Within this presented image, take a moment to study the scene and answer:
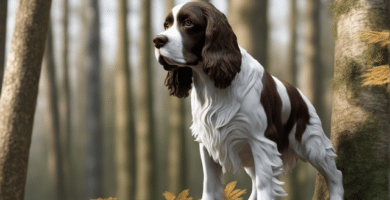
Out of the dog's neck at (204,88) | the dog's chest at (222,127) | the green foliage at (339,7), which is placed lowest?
the dog's chest at (222,127)

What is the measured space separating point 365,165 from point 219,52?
189cm

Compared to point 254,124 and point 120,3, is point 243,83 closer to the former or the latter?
point 254,124

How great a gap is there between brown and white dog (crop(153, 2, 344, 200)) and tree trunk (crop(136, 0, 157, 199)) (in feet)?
19.3

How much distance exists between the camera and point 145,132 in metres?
8.48

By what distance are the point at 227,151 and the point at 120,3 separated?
738 centimetres

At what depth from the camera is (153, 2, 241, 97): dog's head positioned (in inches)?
86.0

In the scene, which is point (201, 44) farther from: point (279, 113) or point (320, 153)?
point (320, 153)

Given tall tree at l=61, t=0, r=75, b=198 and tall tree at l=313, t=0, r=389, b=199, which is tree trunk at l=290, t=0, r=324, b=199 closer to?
tall tree at l=313, t=0, r=389, b=199

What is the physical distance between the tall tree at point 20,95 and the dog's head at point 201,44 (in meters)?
1.55

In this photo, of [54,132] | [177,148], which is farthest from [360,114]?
[54,132]

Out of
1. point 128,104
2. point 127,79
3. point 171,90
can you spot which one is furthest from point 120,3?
point 171,90

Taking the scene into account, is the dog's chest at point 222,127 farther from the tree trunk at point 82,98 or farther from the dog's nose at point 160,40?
the tree trunk at point 82,98

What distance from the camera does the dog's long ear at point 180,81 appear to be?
104 inches

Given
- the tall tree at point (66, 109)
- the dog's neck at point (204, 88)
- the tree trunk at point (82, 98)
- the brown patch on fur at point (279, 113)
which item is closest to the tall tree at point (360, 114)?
the brown patch on fur at point (279, 113)
